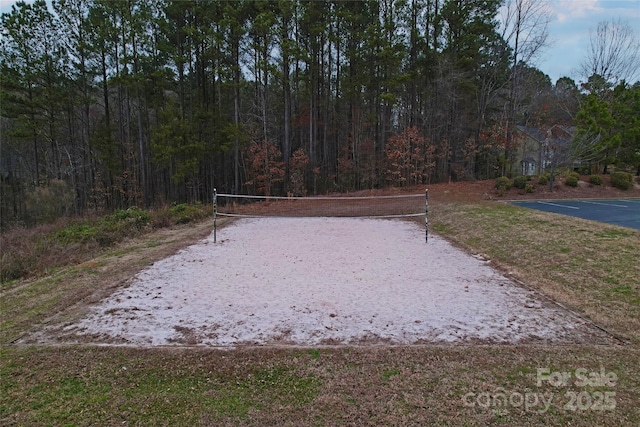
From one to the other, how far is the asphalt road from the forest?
6095 millimetres

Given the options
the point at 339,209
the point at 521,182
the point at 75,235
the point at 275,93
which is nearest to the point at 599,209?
the point at 521,182

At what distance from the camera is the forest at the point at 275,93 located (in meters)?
19.6

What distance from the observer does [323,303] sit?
480 centimetres

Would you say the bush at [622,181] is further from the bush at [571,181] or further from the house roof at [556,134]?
the house roof at [556,134]

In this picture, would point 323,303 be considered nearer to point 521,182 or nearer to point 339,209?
point 339,209

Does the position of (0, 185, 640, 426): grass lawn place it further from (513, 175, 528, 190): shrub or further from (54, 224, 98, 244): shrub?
(513, 175, 528, 190): shrub

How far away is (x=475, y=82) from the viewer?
24.5m

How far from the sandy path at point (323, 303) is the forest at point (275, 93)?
45.4 feet

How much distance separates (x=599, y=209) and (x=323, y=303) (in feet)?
38.6

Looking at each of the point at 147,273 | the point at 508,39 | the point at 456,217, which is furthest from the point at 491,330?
the point at 508,39

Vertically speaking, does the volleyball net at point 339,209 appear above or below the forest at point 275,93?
below

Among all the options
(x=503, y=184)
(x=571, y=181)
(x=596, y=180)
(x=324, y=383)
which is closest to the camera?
(x=324, y=383)

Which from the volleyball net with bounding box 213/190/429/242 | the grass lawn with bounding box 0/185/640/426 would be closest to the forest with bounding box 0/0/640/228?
the volleyball net with bounding box 213/190/429/242

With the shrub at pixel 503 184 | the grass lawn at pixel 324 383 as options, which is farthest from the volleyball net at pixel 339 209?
the grass lawn at pixel 324 383
